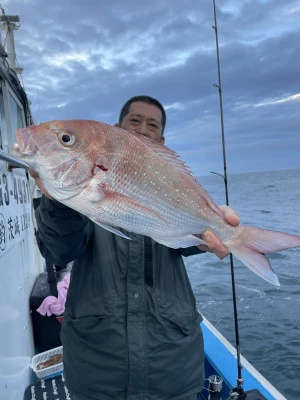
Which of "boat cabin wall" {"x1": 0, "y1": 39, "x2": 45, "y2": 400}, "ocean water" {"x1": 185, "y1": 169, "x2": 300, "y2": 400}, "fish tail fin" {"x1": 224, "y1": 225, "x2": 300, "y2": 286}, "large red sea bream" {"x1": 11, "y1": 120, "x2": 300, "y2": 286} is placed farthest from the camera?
"ocean water" {"x1": 185, "y1": 169, "x2": 300, "y2": 400}

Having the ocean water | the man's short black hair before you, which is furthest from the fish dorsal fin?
the ocean water

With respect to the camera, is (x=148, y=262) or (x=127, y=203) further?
(x=148, y=262)

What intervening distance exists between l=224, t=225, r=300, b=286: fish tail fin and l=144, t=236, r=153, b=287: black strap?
17.6 inches

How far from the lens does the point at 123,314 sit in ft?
5.92

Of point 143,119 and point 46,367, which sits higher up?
point 143,119

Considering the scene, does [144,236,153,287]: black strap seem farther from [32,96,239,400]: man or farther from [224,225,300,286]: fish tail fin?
[224,225,300,286]: fish tail fin

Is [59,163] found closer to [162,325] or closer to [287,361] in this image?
[162,325]

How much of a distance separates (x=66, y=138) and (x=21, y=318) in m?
2.50

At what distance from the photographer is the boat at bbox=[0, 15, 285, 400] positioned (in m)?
2.67

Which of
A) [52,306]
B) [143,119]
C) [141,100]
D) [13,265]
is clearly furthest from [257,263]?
[52,306]

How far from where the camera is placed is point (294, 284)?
8961 mm

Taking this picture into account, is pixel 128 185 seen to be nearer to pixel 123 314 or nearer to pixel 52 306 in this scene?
pixel 123 314

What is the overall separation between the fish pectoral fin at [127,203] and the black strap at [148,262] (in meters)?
0.42

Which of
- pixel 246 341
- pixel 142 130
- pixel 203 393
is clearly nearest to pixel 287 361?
pixel 246 341
